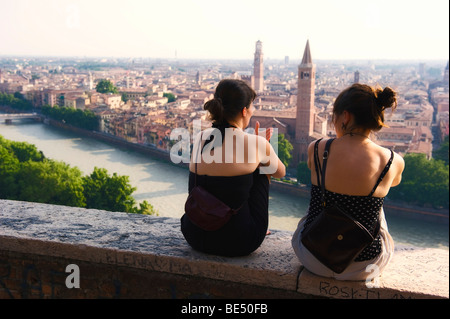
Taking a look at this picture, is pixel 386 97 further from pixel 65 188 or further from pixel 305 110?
pixel 305 110

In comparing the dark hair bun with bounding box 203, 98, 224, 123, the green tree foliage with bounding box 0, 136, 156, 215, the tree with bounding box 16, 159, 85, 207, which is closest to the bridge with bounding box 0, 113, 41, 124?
the green tree foliage with bounding box 0, 136, 156, 215

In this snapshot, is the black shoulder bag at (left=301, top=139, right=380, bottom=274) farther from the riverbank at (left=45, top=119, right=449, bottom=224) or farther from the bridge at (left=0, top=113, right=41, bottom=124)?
the bridge at (left=0, top=113, right=41, bottom=124)

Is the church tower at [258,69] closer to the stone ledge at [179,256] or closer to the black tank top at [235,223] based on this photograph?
the stone ledge at [179,256]

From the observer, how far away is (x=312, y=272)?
874 mm

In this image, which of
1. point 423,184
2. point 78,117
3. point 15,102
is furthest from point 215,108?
point 15,102

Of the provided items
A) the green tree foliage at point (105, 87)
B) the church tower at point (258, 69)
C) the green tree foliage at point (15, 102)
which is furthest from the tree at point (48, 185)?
the green tree foliage at point (105, 87)

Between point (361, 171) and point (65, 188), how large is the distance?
7.12m

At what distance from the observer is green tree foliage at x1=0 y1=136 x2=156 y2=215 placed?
7.34 metres

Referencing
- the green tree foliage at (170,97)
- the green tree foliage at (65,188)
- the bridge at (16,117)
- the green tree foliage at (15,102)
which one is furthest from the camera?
the green tree foliage at (170,97)

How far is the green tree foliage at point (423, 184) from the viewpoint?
9.92m

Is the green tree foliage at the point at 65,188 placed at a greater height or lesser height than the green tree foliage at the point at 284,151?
greater

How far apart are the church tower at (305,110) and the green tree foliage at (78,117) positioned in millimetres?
6673
